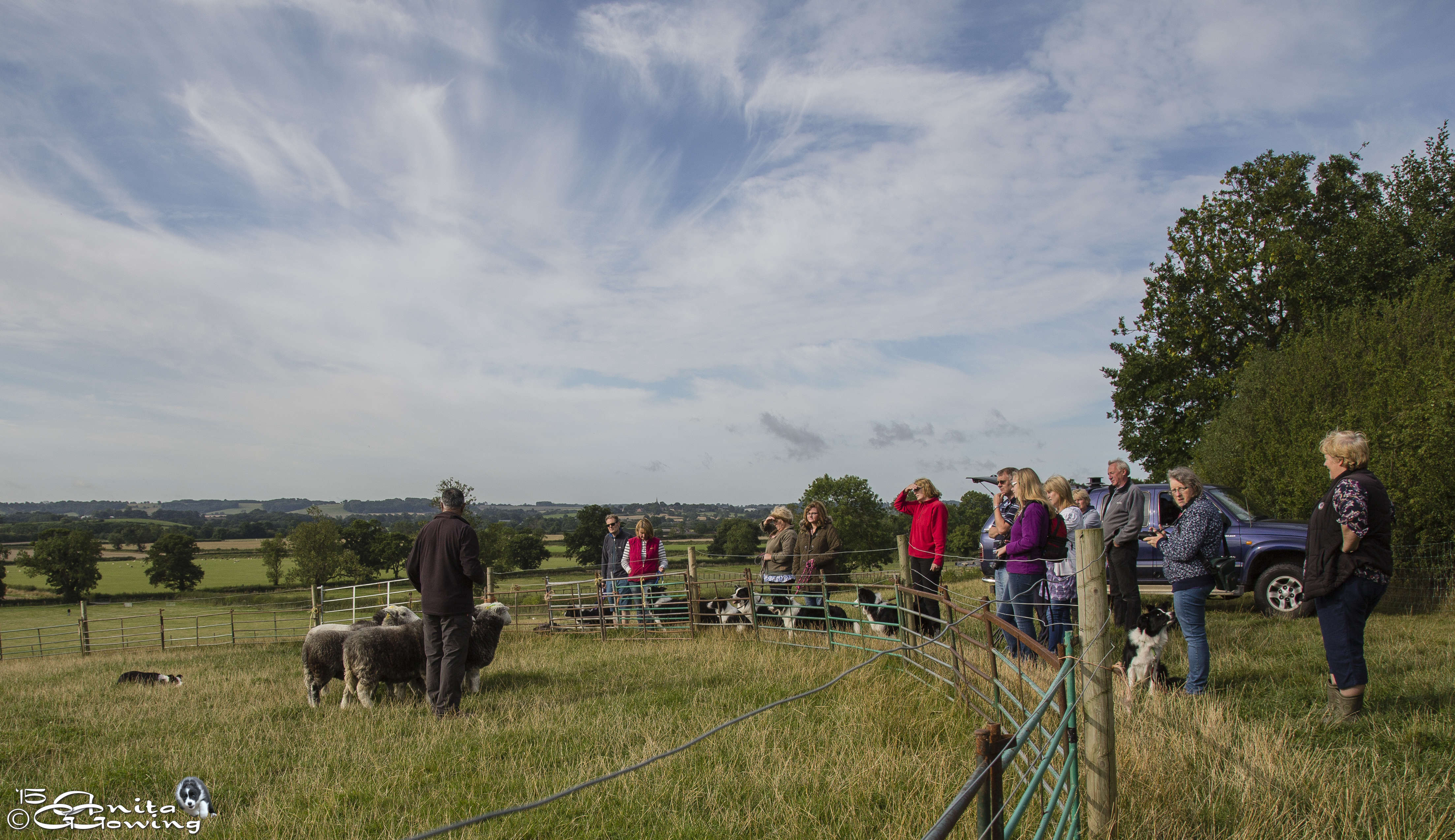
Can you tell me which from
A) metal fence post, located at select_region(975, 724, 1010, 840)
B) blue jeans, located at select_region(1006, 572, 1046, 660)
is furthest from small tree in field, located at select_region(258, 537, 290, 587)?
metal fence post, located at select_region(975, 724, 1010, 840)

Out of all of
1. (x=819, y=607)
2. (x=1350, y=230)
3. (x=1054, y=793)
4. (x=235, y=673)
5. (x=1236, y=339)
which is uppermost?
(x=1350, y=230)

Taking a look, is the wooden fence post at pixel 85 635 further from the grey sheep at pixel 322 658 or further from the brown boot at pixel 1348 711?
the brown boot at pixel 1348 711

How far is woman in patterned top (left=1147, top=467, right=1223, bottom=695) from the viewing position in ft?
17.0

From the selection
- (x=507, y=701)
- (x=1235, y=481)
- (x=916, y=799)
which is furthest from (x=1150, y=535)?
(x=1235, y=481)

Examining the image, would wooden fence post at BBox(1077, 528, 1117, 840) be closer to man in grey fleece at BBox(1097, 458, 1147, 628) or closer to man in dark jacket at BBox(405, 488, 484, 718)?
man in grey fleece at BBox(1097, 458, 1147, 628)

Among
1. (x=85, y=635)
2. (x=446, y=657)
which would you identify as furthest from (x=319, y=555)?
(x=446, y=657)

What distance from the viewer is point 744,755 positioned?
436 cm

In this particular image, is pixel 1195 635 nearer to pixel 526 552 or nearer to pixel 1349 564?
pixel 1349 564

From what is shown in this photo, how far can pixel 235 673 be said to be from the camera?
31.5 ft

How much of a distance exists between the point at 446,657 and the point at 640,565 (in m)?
5.30

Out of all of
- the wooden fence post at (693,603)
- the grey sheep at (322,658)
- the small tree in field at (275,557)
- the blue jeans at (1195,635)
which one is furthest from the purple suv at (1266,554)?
the small tree in field at (275,557)

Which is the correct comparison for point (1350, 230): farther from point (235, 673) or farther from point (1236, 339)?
point (235, 673)

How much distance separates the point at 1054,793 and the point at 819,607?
6.68 meters
